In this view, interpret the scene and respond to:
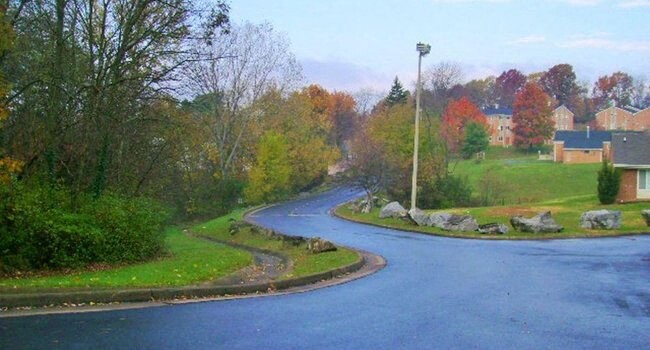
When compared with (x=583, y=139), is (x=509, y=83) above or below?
above

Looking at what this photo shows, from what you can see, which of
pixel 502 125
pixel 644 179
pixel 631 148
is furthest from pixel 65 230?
pixel 502 125

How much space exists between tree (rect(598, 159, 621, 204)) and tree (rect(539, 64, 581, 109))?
109 m

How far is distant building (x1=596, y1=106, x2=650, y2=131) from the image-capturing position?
123 m

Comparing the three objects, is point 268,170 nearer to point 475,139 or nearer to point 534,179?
point 534,179

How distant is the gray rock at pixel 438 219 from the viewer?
31448 mm

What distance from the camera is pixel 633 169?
48.9 meters

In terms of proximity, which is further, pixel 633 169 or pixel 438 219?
pixel 633 169

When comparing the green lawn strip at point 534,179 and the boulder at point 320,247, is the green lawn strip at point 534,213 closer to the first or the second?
the boulder at point 320,247

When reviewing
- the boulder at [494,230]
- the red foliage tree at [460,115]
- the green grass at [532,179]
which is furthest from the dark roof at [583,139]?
the boulder at [494,230]

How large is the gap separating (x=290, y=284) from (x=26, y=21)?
33.3 feet

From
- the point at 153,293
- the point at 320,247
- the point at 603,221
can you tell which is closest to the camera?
the point at 153,293

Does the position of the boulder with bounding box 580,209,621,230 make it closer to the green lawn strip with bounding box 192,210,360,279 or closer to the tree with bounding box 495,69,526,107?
the green lawn strip with bounding box 192,210,360,279

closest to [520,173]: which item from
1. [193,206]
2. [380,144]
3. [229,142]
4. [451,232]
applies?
[380,144]

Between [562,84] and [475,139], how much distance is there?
210 feet
